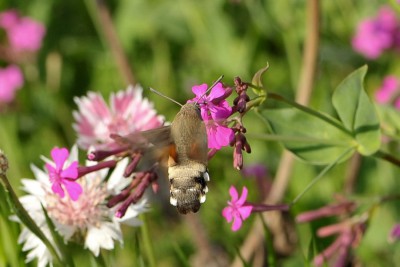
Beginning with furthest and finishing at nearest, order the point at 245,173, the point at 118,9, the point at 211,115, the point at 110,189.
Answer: the point at 118,9 → the point at 245,173 → the point at 110,189 → the point at 211,115

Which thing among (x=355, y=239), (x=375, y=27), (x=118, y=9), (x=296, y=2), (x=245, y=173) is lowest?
(x=355, y=239)

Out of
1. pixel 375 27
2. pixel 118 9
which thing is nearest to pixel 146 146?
pixel 375 27

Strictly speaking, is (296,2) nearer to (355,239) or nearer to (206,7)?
(206,7)

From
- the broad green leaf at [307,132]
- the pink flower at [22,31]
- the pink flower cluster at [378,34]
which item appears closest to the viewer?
the broad green leaf at [307,132]

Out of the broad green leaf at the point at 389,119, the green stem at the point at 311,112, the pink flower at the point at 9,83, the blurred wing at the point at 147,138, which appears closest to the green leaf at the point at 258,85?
the green stem at the point at 311,112

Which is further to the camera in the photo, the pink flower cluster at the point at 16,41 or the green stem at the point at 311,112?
the pink flower cluster at the point at 16,41

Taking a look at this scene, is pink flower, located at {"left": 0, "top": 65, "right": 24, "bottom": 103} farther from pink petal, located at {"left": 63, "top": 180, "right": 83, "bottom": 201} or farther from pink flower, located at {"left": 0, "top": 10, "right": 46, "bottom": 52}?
pink petal, located at {"left": 63, "top": 180, "right": 83, "bottom": 201}

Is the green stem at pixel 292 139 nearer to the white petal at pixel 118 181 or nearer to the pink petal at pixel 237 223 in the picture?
the pink petal at pixel 237 223
